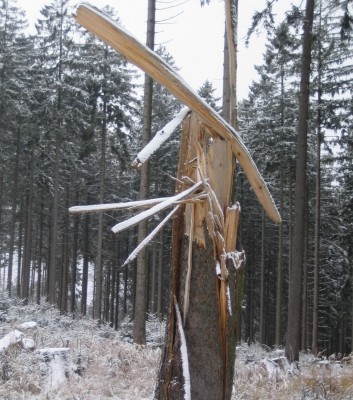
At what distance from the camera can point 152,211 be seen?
6.97ft

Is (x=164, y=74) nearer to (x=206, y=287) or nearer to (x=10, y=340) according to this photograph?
(x=206, y=287)

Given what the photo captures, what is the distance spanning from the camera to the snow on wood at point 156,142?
6.29 ft

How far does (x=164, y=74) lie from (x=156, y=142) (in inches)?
11.9

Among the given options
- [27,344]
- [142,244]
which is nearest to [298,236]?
[27,344]

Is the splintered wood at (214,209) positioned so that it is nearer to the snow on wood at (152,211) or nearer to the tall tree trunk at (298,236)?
the snow on wood at (152,211)

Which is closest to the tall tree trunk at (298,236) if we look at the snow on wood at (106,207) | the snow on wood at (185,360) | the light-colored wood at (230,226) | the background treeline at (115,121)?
the background treeline at (115,121)

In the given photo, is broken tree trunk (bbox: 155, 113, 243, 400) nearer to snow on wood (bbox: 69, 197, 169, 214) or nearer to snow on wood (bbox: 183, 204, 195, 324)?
snow on wood (bbox: 183, 204, 195, 324)

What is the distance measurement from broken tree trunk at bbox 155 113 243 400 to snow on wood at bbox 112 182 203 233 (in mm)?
104

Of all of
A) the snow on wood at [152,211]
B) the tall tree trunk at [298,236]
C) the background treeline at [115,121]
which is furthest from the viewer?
the background treeline at [115,121]

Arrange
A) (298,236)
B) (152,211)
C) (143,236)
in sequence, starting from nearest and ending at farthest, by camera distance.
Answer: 1. (152,211)
2. (298,236)
3. (143,236)

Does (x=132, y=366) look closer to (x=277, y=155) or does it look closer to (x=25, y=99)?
(x=277, y=155)

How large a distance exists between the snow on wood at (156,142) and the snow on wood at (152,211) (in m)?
0.23

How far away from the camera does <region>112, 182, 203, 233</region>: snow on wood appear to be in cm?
191

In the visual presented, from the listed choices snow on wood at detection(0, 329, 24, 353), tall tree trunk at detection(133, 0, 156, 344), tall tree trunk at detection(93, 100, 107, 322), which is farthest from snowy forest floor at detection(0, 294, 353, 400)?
tall tree trunk at detection(93, 100, 107, 322)
